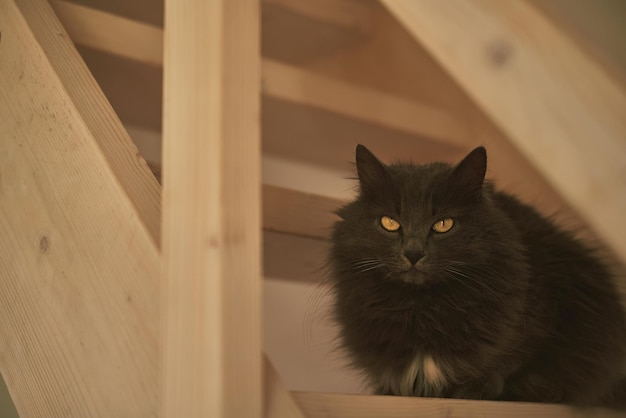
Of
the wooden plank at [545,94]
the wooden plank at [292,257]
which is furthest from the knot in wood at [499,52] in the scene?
the wooden plank at [292,257]

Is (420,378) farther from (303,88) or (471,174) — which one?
(303,88)

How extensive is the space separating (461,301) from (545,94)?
0.78 meters

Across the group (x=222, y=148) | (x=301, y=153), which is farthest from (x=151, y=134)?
(x=222, y=148)

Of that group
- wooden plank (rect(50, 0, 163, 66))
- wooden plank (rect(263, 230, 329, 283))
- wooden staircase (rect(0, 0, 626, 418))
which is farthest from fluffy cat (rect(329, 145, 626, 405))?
wooden plank (rect(50, 0, 163, 66))

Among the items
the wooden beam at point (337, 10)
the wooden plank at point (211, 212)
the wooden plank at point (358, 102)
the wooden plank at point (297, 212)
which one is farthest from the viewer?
the wooden beam at point (337, 10)

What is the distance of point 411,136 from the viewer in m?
2.21

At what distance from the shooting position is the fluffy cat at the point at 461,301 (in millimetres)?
1267

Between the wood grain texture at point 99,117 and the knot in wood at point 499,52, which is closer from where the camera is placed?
the knot in wood at point 499,52

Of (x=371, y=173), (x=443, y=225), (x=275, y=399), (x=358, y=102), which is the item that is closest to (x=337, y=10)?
(x=358, y=102)

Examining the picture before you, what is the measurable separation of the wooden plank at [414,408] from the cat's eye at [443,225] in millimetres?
339

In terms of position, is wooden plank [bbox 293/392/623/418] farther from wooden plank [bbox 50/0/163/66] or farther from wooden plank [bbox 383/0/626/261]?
wooden plank [bbox 50/0/163/66]

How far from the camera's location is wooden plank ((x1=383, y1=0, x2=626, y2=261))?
503mm

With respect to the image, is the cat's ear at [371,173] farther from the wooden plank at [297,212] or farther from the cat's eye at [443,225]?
the wooden plank at [297,212]

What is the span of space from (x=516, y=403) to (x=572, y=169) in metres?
0.78
